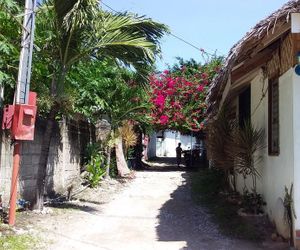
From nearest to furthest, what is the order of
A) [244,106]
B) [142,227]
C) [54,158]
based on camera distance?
[142,227]
[244,106]
[54,158]

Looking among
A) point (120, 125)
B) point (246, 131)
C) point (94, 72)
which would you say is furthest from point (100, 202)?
point (120, 125)

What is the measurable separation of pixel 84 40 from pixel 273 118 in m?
4.08

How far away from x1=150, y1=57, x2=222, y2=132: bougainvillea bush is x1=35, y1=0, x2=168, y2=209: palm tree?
9.69 metres

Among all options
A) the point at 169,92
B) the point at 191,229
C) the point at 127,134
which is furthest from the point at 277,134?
the point at 169,92

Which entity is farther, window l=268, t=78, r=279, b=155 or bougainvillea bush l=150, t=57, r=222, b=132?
bougainvillea bush l=150, t=57, r=222, b=132

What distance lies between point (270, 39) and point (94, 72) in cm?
762

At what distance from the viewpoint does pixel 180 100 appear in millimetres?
20484

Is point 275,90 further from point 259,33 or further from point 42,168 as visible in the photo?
point 42,168

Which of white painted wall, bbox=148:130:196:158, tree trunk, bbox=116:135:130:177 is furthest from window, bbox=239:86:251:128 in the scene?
white painted wall, bbox=148:130:196:158

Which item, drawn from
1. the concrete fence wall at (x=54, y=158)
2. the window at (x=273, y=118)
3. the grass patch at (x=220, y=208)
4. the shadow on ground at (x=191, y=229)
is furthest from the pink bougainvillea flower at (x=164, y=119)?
the window at (x=273, y=118)

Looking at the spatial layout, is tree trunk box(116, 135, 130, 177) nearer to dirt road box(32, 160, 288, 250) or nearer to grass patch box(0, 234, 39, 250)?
dirt road box(32, 160, 288, 250)

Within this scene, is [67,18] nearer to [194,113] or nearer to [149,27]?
[149,27]

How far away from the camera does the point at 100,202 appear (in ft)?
39.1

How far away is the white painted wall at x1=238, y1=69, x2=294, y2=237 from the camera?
6.78m
